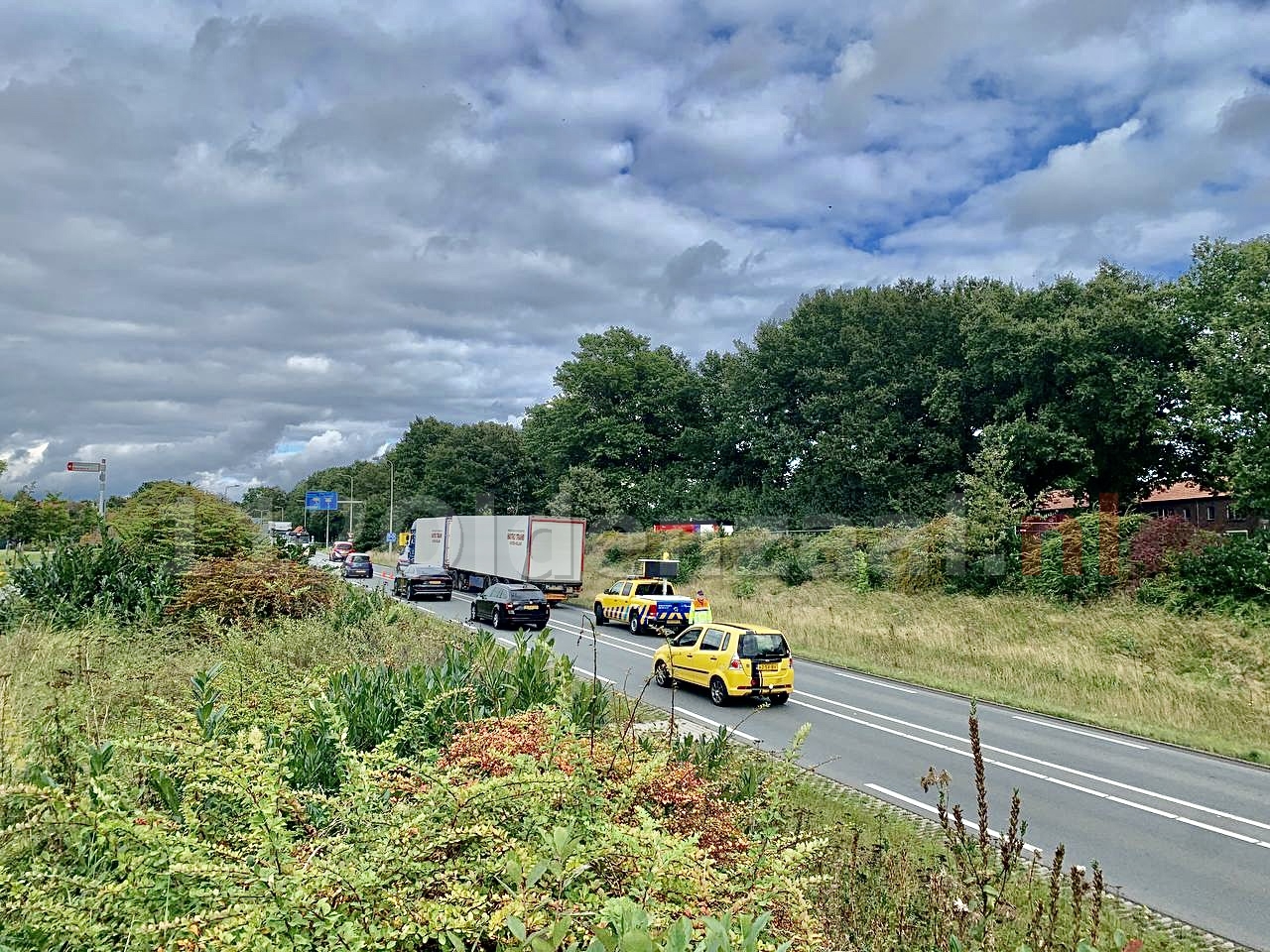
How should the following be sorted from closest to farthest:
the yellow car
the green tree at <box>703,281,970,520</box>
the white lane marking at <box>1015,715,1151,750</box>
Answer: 1. the white lane marking at <box>1015,715,1151,750</box>
2. the yellow car
3. the green tree at <box>703,281,970,520</box>

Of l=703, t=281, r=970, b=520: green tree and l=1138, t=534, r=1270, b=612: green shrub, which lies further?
l=703, t=281, r=970, b=520: green tree

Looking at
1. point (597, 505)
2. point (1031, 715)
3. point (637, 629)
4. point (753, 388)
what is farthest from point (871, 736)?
point (597, 505)

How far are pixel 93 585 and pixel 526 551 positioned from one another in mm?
19661

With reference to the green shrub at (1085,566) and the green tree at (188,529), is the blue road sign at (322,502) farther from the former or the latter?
the green shrub at (1085,566)

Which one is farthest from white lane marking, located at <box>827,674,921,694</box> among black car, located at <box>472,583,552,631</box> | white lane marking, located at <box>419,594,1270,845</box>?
black car, located at <box>472,583,552,631</box>

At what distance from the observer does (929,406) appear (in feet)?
131

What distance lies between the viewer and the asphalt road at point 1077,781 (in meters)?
7.89

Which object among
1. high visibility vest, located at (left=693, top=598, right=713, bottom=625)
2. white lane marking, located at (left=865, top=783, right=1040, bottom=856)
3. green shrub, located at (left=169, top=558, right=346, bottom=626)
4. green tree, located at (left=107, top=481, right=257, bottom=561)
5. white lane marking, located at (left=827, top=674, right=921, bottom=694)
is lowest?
white lane marking, located at (left=827, top=674, right=921, bottom=694)

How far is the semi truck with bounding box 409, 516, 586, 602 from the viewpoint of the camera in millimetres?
34406

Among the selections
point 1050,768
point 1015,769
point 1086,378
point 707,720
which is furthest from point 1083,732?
point 1086,378

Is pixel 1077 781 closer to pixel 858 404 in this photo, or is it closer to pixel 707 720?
pixel 707 720

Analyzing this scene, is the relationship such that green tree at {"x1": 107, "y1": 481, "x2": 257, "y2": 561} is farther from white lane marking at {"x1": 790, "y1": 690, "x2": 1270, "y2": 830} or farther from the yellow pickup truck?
white lane marking at {"x1": 790, "y1": 690, "x2": 1270, "y2": 830}

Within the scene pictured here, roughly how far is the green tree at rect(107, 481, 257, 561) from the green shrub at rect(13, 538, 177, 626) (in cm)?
96

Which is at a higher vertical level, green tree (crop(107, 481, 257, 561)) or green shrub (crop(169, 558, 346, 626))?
green tree (crop(107, 481, 257, 561))
